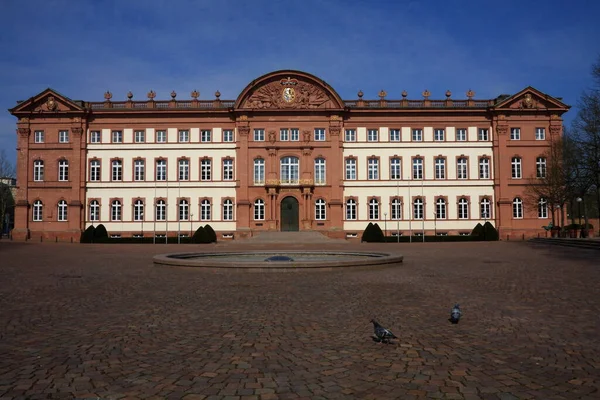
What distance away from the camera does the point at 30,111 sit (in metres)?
53.7

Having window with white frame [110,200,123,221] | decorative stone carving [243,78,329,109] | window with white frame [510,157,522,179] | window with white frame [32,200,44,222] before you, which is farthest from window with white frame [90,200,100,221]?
window with white frame [510,157,522,179]

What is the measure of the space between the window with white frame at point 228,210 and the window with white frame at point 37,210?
1949 cm

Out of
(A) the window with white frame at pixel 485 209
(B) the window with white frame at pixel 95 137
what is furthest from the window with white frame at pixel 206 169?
(A) the window with white frame at pixel 485 209

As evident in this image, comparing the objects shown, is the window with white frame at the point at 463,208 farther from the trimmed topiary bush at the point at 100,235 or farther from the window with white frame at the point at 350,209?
the trimmed topiary bush at the point at 100,235

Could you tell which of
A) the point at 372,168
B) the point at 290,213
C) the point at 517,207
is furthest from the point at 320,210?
the point at 517,207

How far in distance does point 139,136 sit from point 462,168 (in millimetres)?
35175

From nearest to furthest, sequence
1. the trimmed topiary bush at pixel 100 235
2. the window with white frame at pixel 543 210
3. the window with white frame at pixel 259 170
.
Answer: the trimmed topiary bush at pixel 100 235 < the window with white frame at pixel 543 210 < the window with white frame at pixel 259 170

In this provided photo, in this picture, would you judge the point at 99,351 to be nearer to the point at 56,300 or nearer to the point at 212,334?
the point at 212,334

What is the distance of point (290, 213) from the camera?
53531mm

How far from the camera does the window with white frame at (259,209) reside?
53406mm

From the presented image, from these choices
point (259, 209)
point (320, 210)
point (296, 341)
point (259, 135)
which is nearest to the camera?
point (296, 341)

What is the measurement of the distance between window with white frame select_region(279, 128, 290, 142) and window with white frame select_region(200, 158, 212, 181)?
8.10 metres

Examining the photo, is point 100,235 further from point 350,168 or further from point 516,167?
point 516,167

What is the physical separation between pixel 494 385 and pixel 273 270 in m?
12.3
